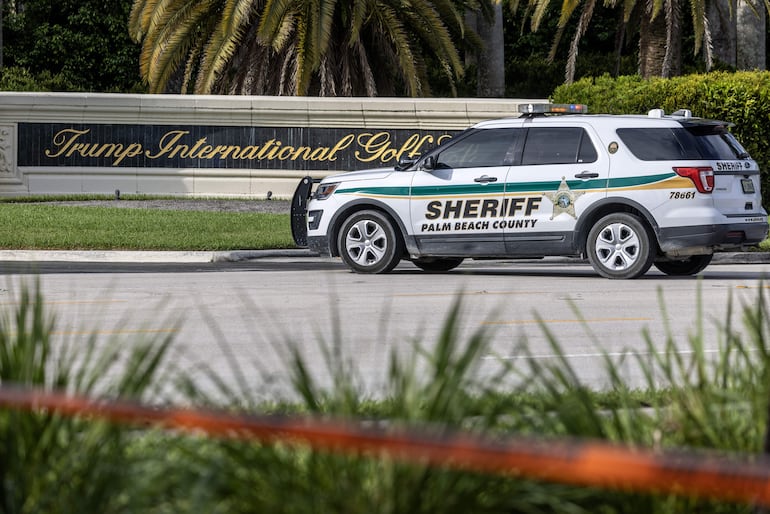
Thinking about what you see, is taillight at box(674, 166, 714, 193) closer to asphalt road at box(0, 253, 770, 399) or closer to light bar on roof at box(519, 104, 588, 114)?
asphalt road at box(0, 253, 770, 399)

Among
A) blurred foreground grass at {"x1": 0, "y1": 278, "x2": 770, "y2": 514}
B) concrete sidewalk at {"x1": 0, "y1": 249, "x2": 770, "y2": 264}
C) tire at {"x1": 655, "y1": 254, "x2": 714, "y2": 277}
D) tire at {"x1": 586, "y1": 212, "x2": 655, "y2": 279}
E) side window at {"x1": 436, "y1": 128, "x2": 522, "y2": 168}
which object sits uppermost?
side window at {"x1": 436, "y1": 128, "x2": 522, "y2": 168}

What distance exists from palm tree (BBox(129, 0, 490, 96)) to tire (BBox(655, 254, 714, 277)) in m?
14.1

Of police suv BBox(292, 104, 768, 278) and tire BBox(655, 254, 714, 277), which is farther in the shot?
tire BBox(655, 254, 714, 277)

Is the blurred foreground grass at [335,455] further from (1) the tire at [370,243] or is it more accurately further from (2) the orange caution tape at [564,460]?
(1) the tire at [370,243]

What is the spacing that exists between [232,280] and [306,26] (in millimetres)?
15368

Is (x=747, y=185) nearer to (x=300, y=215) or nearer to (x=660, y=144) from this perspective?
(x=660, y=144)

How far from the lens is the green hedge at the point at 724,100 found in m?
24.8

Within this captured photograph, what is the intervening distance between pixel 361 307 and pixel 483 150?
14.1 feet

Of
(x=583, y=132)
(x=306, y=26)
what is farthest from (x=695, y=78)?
(x=583, y=132)

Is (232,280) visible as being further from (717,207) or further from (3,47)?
(3,47)

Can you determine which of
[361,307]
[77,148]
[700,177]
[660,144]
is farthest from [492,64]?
[361,307]

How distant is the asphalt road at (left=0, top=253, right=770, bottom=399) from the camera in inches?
345

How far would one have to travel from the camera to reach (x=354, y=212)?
16.2 m

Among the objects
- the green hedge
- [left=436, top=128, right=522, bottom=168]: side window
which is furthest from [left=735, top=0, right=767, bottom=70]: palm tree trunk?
[left=436, top=128, right=522, bottom=168]: side window
